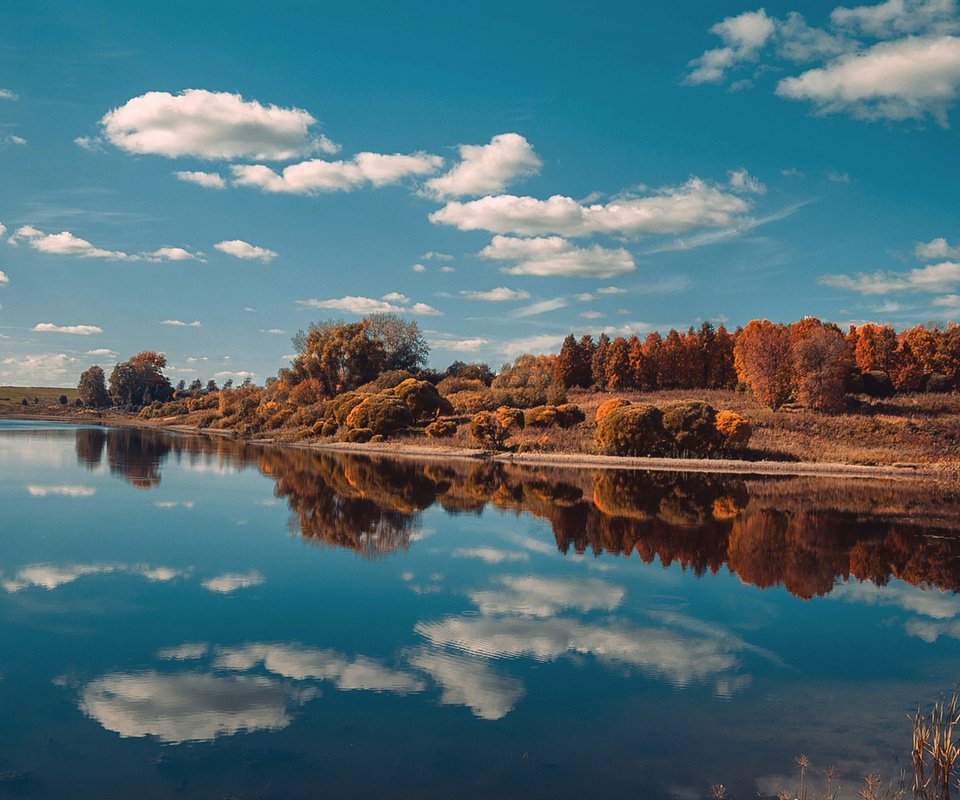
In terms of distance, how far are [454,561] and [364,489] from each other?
41.0ft

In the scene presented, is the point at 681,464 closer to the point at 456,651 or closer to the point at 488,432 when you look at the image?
the point at 488,432

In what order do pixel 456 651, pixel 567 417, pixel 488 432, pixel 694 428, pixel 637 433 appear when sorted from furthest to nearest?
pixel 567 417, pixel 488 432, pixel 637 433, pixel 694 428, pixel 456 651

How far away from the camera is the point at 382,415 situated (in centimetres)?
5347

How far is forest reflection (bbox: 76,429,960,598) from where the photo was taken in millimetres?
14758

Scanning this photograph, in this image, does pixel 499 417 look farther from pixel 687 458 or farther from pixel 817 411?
pixel 817 411

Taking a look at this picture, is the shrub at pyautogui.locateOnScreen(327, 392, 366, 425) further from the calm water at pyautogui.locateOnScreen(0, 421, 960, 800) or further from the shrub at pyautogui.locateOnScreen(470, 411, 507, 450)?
the calm water at pyautogui.locateOnScreen(0, 421, 960, 800)

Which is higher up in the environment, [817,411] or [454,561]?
[817,411]

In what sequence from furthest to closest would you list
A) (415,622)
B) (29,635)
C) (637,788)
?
1. (415,622)
2. (29,635)
3. (637,788)

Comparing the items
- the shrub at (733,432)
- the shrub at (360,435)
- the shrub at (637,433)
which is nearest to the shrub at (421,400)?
the shrub at (360,435)

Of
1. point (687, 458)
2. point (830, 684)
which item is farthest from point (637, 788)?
point (687, 458)

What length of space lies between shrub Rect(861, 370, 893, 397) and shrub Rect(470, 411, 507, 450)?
35.5 m

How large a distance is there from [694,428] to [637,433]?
10.5 feet

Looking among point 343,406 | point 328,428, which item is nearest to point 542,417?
point 343,406

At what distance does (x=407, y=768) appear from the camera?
5.81 metres
